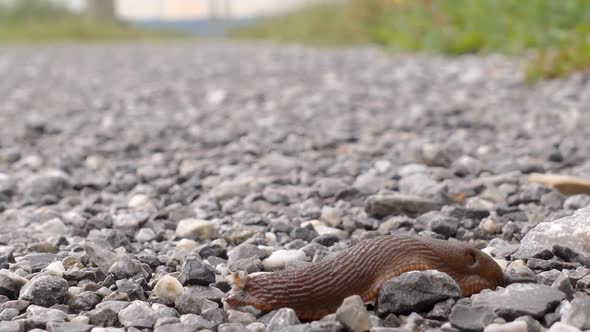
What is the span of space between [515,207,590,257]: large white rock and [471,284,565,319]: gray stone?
461 mm

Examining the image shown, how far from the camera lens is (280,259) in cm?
Result: 293

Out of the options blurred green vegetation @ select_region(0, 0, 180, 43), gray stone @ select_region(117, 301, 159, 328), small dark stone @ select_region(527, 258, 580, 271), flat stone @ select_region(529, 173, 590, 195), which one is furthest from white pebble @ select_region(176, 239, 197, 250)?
blurred green vegetation @ select_region(0, 0, 180, 43)

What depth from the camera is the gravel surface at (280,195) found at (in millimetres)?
2461

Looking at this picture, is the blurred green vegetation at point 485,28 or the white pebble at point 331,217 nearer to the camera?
the white pebble at point 331,217

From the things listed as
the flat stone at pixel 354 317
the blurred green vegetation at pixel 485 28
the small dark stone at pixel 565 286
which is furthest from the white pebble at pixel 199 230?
the blurred green vegetation at pixel 485 28

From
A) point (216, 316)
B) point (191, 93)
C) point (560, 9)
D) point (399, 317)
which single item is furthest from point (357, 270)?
point (560, 9)

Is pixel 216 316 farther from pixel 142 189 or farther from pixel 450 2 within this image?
pixel 450 2

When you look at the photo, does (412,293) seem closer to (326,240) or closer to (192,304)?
(192,304)

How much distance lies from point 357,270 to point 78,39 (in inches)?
906

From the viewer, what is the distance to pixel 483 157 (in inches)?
196

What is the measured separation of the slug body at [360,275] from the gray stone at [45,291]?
588 mm

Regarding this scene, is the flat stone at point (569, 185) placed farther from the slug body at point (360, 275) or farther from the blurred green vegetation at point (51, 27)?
the blurred green vegetation at point (51, 27)

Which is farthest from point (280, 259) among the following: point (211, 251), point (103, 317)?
point (103, 317)

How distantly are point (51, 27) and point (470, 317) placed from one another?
25.0m
